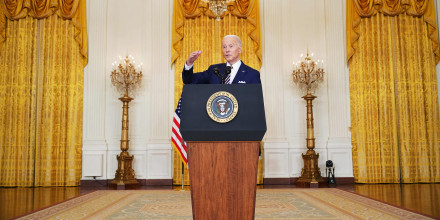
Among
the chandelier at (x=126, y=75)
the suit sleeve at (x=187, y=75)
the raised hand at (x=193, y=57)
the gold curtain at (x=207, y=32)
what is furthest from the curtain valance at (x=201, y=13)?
the raised hand at (x=193, y=57)

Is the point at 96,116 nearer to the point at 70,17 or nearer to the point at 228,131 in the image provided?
the point at 70,17

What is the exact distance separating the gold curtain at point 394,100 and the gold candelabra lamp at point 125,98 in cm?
483

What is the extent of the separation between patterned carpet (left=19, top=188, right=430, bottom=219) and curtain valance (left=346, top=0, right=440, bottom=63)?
4071 mm

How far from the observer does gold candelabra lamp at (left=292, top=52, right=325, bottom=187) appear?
24.9 ft

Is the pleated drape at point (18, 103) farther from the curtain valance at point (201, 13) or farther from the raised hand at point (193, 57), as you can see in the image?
the raised hand at point (193, 57)

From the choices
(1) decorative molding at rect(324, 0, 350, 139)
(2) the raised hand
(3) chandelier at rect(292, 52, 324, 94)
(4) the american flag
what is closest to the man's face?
(2) the raised hand

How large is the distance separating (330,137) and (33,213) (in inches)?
241

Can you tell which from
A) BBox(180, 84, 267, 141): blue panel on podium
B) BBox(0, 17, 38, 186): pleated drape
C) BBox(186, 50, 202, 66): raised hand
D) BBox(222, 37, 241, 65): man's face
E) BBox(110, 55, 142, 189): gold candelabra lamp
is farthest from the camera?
BBox(0, 17, 38, 186): pleated drape

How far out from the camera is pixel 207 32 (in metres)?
8.44

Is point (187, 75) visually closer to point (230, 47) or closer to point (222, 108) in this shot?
point (230, 47)

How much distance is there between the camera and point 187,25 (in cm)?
845

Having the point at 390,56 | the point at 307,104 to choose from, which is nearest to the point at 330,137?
the point at 307,104

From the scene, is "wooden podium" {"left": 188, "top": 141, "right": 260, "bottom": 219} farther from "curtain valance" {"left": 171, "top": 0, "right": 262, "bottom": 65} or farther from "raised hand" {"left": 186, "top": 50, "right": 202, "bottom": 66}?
"curtain valance" {"left": 171, "top": 0, "right": 262, "bottom": 65}

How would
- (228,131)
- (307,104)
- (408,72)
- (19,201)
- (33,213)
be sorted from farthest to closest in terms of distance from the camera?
1. (408,72)
2. (307,104)
3. (19,201)
4. (33,213)
5. (228,131)
